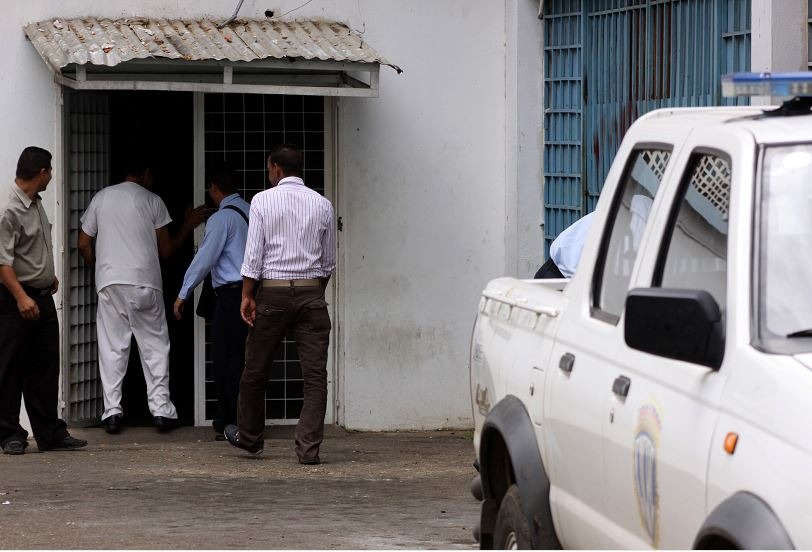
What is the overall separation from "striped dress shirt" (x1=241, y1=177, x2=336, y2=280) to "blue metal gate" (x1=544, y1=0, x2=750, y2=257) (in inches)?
82.6

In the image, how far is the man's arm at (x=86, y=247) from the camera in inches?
412

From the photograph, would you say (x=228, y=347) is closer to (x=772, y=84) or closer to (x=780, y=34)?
(x=780, y=34)

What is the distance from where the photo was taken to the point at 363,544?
7.06m

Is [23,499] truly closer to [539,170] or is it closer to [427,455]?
[427,455]

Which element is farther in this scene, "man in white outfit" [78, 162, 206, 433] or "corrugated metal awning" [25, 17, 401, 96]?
"man in white outfit" [78, 162, 206, 433]

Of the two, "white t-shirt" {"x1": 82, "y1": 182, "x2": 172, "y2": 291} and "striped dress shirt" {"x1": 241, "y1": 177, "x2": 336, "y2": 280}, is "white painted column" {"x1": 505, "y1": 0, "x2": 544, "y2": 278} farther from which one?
"white t-shirt" {"x1": 82, "y1": 182, "x2": 172, "y2": 291}

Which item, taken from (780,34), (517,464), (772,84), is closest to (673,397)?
(772,84)

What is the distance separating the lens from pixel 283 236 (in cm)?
913

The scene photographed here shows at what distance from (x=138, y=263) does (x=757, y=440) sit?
7.78 metres

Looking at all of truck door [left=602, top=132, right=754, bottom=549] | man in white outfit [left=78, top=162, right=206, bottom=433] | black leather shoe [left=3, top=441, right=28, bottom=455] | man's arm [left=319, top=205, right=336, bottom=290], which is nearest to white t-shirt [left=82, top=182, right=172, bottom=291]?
man in white outfit [left=78, top=162, right=206, bottom=433]

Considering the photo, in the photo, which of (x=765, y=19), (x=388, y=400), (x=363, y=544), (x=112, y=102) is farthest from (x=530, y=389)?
(x=112, y=102)

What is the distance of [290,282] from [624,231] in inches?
190

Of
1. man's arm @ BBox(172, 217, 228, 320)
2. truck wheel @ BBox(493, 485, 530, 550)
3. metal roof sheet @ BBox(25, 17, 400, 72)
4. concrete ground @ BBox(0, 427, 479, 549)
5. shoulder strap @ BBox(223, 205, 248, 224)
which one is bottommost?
concrete ground @ BBox(0, 427, 479, 549)

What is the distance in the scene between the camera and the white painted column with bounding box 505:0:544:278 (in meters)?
10.6
